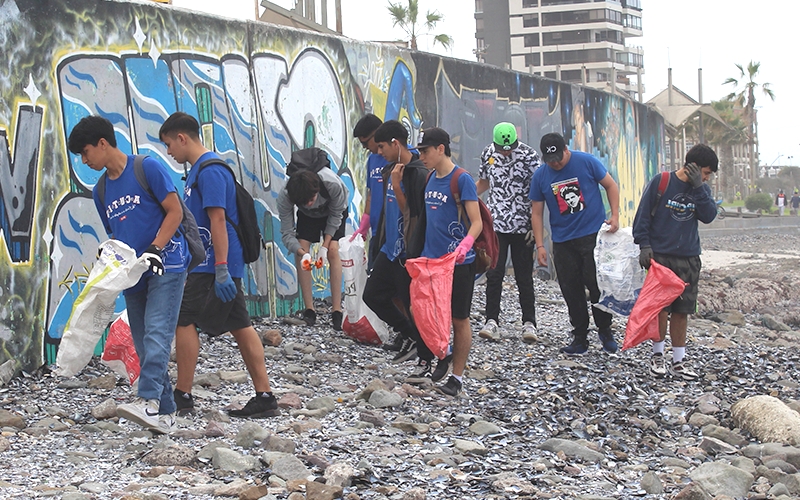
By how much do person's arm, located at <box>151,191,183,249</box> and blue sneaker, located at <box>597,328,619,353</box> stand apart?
415 cm

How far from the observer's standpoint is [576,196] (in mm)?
7320

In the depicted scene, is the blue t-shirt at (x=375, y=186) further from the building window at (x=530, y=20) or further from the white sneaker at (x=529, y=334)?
the building window at (x=530, y=20)

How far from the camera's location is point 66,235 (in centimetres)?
→ 636

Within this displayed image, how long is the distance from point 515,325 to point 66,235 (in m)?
4.27

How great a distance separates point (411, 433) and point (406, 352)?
1.99m

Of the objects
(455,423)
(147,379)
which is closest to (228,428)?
(147,379)

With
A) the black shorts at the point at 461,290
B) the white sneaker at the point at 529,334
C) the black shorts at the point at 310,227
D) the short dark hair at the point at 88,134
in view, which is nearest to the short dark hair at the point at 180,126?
the short dark hair at the point at 88,134

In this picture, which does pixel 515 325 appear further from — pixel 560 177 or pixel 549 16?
pixel 549 16

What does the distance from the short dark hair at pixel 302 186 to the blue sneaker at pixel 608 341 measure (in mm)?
2611

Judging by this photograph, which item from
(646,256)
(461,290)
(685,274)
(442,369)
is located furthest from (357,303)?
(685,274)

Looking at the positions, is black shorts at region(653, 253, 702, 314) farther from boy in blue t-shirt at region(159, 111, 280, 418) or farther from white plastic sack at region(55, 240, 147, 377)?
white plastic sack at region(55, 240, 147, 377)

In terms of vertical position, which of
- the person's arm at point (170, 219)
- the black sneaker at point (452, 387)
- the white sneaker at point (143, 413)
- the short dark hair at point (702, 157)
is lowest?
the black sneaker at point (452, 387)

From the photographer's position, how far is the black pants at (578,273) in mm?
7359

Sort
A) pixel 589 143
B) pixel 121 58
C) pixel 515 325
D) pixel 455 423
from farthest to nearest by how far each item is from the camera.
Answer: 1. pixel 589 143
2. pixel 515 325
3. pixel 121 58
4. pixel 455 423
